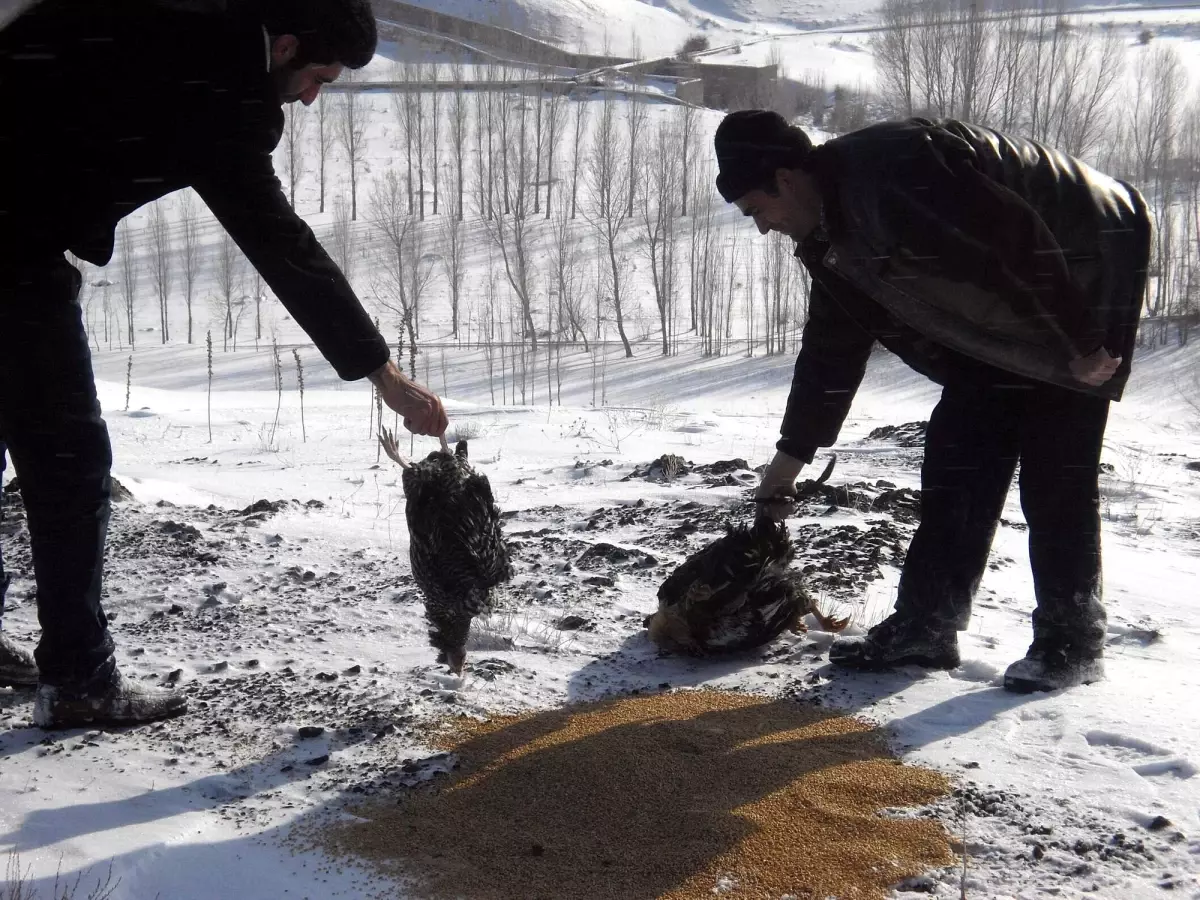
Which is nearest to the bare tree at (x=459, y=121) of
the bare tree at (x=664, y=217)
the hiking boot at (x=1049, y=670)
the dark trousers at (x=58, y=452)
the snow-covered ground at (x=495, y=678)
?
the bare tree at (x=664, y=217)

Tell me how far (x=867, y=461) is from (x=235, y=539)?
551 centimetres

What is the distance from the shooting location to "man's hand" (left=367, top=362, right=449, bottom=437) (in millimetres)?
3014

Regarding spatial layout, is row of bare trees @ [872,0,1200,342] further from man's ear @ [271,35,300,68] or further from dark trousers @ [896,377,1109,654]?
man's ear @ [271,35,300,68]

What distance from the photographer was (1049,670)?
11.0 ft

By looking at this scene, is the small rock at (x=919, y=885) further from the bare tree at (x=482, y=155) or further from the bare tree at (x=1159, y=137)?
the bare tree at (x=482, y=155)

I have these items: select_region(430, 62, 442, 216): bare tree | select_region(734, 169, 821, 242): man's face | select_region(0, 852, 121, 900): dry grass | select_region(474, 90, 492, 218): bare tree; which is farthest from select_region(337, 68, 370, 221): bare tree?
select_region(0, 852, 121, 900): dry grass

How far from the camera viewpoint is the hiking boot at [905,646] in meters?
3.59

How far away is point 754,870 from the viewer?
7.65 ft

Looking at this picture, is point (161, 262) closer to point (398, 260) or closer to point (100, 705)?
point (398, 260)

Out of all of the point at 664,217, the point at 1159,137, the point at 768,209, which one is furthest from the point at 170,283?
the point at 768,209

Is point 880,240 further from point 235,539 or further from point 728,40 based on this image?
point 728,40

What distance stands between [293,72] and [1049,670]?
3.02 m

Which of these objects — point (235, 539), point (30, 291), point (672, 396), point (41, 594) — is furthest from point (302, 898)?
point (672, 396)

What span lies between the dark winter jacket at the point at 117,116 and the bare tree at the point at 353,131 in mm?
34490
